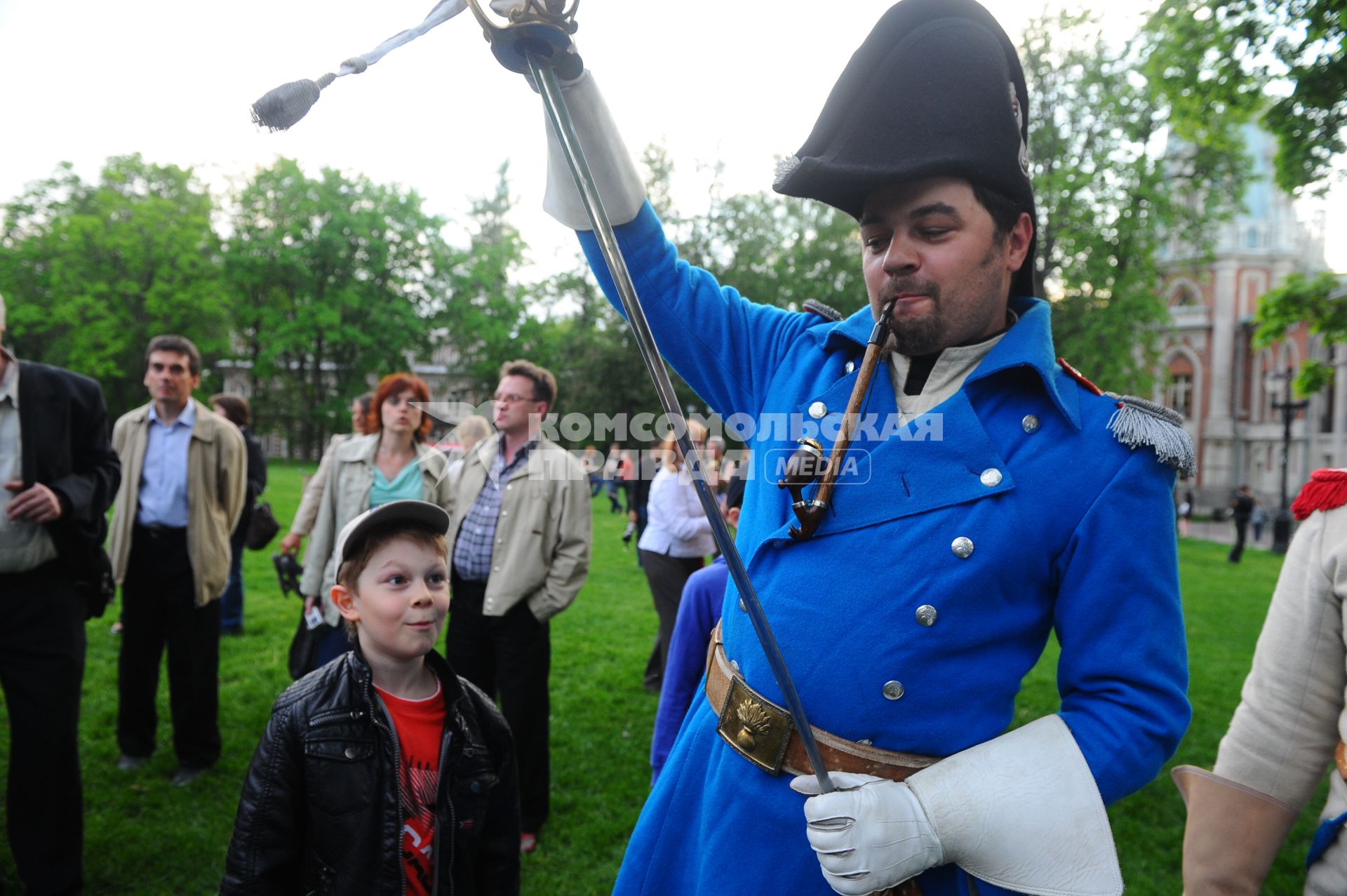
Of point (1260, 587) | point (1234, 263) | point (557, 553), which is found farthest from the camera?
point (1234, 263)

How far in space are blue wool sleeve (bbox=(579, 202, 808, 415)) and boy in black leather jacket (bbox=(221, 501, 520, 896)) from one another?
3.56ft

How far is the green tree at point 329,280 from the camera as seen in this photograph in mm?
36625

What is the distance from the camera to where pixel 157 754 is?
17.1ft

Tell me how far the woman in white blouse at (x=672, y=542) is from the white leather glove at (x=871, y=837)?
4917mm

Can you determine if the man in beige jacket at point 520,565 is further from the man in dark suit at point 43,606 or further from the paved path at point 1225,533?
the paved path at point 1225,533

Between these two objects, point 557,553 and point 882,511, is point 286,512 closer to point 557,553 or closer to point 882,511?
point 557,553

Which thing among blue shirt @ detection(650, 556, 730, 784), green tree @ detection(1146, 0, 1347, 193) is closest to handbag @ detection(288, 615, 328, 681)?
blue shirt @ detection(650, 556, 730, 784)

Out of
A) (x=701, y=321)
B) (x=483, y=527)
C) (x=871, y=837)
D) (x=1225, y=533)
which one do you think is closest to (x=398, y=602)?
(x=701, y=321)

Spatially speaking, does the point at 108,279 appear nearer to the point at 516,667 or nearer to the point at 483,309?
the point at 483,309

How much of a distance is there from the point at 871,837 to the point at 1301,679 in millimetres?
1081

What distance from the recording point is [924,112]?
155 cm

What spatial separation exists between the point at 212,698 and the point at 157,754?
0.57m

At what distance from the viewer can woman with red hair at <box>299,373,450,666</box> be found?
4684mm

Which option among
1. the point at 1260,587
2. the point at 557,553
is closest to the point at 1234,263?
the point at 1260,587
